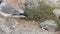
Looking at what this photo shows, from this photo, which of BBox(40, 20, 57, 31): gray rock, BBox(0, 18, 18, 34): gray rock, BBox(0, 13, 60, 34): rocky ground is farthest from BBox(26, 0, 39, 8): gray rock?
BBox(0, 18, 18, 34): gray rock

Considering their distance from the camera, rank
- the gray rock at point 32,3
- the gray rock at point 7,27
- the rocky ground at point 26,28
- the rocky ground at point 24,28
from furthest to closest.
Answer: the gray rock at point 32,3
the rocky ground at point 26,28
the rocky ground at point 24,28
the gray rock at point 7,27

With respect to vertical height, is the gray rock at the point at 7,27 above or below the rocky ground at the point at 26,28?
above

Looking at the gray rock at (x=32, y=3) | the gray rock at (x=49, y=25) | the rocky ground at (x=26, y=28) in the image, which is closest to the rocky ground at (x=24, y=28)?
the rocky ground at (x=26, y=28)

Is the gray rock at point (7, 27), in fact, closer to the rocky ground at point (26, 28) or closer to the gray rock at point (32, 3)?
the rocky ground at point (26, 28)

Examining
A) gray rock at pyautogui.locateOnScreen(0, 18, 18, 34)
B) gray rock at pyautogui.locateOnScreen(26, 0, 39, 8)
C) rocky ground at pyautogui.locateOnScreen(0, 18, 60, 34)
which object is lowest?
rocky ground at pyautogui.locateOnScreen(0, 18, 60, 34)

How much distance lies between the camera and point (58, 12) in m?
5.09

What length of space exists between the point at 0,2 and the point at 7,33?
1740 mm

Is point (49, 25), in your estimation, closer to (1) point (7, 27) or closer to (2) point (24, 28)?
(2) point (24, 28)

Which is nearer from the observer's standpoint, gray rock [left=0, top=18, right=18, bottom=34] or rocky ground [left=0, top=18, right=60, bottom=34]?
gray rock [left=0, top=18, right=18, bottom=34]

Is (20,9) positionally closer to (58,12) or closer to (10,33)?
(58,12)

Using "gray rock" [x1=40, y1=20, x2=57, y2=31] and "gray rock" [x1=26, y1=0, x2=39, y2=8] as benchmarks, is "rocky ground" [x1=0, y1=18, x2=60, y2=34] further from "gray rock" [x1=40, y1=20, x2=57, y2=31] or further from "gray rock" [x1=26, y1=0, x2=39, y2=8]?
"gray rock" [x1=26, y1=0, x2=39, y2=8]

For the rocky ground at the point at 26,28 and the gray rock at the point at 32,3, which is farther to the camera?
the gray rock at the point at 32,3

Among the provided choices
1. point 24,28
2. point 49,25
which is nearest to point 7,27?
point 24,28

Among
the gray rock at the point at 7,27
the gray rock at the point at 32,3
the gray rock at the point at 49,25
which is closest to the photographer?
the gray rock at the point at 7,27
